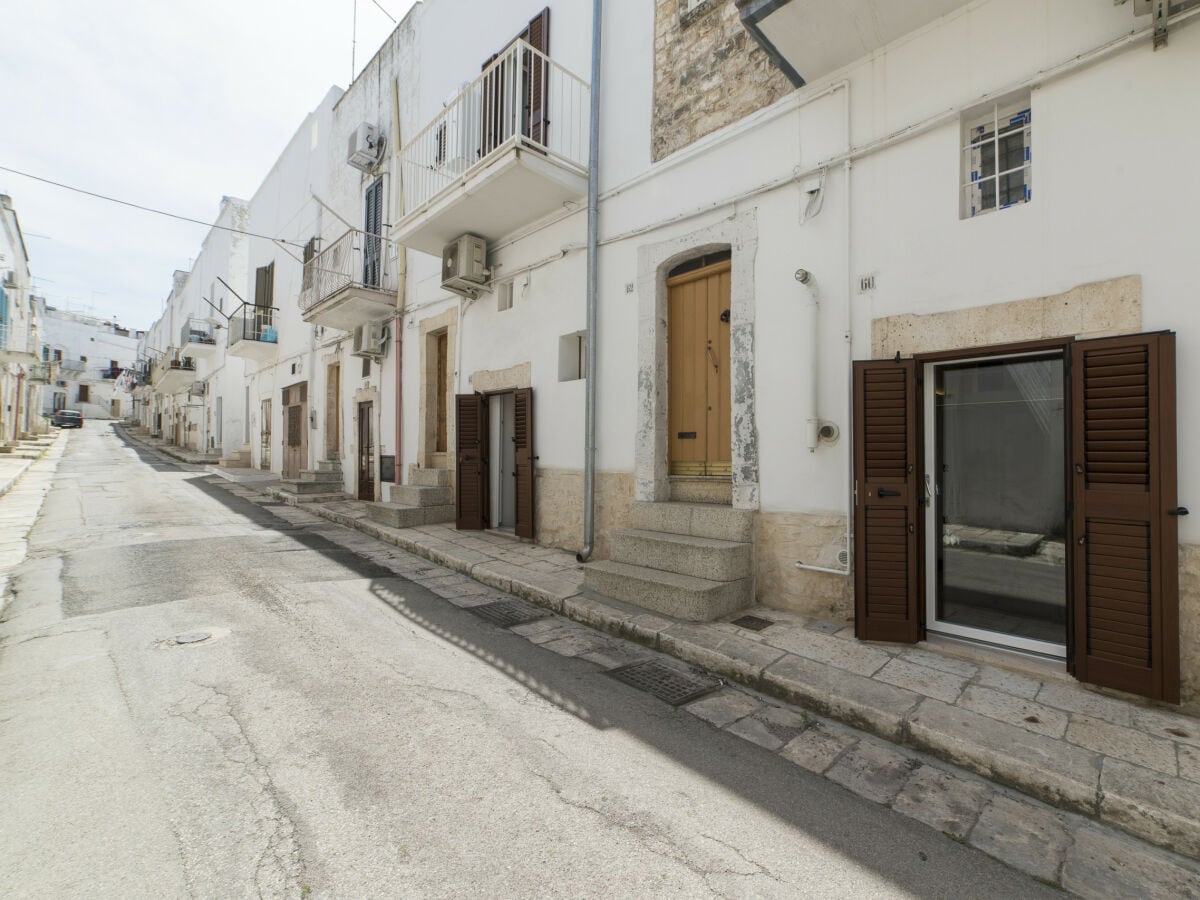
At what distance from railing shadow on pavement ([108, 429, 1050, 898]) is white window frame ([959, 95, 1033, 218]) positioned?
417 cm

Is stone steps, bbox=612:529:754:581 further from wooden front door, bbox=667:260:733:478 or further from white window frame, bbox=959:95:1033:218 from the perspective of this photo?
white window frame, bbox=959:95:1033:218

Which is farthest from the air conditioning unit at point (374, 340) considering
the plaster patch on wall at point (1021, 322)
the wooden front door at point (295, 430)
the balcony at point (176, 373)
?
the balcony at point (176, 373)

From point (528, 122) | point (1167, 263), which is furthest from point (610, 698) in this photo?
point (528, 122)

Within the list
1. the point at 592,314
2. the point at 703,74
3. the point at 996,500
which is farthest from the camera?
the point at 592,314

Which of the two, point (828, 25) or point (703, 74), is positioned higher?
point (703, 74)

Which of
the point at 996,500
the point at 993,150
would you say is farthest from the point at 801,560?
the point at 993,150

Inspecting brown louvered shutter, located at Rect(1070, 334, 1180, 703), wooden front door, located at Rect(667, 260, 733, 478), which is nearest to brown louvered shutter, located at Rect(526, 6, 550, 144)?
wooden front door, located at Rect(667, 260, 733, 478)

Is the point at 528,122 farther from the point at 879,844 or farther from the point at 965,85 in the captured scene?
the point at 879,844

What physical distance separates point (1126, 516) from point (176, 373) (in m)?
39.4

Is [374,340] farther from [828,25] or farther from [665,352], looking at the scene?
[828,25]

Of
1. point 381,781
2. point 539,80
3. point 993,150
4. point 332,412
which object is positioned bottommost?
point 381,781

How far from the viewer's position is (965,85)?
4156 mm

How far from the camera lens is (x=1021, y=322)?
3.84 m

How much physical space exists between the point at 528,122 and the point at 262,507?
9.65 meters
